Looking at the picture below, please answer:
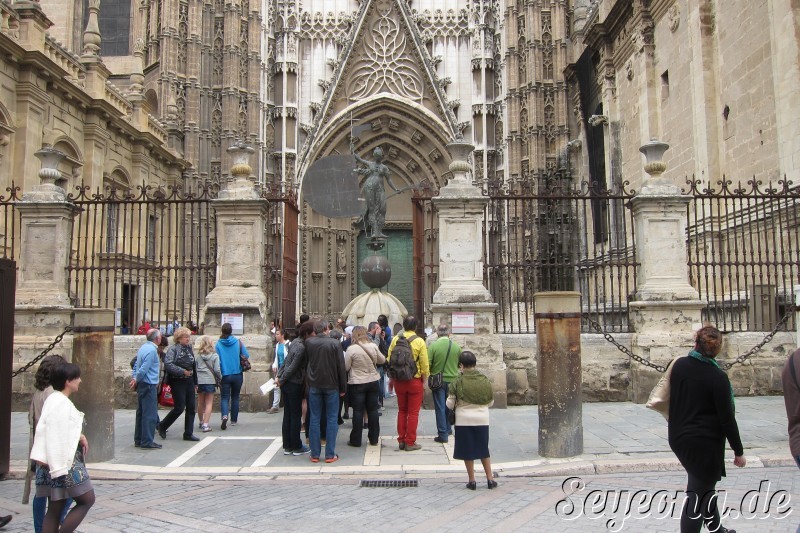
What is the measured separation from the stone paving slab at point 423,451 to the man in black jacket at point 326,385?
233mm

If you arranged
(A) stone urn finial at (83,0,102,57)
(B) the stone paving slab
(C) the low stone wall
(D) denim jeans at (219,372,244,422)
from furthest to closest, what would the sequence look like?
(A) stone urn finial at (83,0,102,57) < (C) the low stone wall < (D) denim jeans at (219,372,244,422) < (B) the stone paving slab

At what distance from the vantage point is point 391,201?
95.3 feet

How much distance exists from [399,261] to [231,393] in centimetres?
1954

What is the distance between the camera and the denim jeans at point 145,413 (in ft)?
25.4

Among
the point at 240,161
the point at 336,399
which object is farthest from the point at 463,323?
the point at 240,161

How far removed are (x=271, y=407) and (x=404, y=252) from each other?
1880cm

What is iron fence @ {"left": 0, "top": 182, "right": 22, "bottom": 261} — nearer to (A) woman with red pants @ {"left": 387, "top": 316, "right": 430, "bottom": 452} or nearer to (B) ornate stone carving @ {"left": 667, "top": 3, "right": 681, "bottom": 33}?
(A) woman with red pants @ {"left": 387, "top": 316, "right": 430, "bottom": 452}

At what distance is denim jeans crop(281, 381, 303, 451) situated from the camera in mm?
7504

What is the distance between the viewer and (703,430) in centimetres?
400

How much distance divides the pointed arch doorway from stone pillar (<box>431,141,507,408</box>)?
1594 cm

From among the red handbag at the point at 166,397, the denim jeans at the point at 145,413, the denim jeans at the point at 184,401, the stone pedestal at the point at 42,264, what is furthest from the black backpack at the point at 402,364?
the stone pedestal at the point at 42,264

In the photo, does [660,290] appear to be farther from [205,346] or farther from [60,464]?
[60,464]

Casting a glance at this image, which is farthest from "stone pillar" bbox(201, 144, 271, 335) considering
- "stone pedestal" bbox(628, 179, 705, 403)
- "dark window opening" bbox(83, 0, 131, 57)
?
"dark window opening" bbox(83, 0, 131, 57)

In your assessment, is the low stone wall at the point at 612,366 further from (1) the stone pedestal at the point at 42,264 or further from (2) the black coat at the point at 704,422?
(1) the stone pedestal at the point at 42,264
